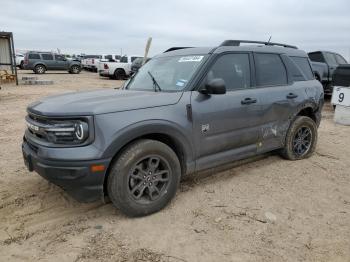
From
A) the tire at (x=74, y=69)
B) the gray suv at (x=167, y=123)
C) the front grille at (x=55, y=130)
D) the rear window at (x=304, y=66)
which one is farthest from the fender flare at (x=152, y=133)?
the tire at (x=74, y=69)

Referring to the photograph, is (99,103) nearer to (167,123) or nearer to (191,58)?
(167,123)

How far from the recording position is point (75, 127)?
337 cm

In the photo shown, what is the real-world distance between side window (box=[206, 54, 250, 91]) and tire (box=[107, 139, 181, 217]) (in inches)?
45.4

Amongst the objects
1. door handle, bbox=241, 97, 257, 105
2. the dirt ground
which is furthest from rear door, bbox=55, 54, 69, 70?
door handle, bbox=241, 97, 257, 105

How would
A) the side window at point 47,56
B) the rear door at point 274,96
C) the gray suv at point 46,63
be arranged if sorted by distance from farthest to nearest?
the side window at point 47,56 < the gray suv at point 46,63 < the rear door at point 274,96

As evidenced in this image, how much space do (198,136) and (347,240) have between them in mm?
1822

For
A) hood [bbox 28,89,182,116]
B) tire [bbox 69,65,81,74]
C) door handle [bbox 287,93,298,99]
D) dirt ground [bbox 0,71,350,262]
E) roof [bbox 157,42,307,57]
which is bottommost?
dirt ground [bbox 0,71,350,262]

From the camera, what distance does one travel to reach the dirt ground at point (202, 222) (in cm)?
320

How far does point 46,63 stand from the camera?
28.8 meters

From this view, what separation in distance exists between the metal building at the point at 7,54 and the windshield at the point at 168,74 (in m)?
17.3

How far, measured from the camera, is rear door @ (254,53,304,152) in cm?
496

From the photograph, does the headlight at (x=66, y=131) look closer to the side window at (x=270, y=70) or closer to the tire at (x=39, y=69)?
the side window at (x=270, y=70)

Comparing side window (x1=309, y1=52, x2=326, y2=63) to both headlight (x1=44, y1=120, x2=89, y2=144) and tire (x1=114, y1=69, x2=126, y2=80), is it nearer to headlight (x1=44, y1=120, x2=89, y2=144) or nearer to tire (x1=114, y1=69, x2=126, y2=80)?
headlight (x1=44, y1=120, x2=89, y2=144)

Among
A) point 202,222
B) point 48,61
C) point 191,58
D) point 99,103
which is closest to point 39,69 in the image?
point 48,61
